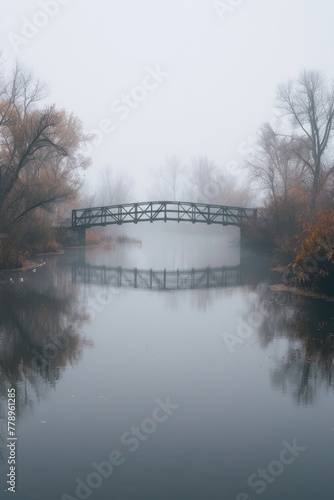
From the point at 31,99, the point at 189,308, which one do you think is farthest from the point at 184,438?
the point at 31,99

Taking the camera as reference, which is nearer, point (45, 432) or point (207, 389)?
point (45, 432)

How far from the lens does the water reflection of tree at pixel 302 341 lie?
33.9 feet

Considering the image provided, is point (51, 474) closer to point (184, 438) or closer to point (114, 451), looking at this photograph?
point (114, 451)

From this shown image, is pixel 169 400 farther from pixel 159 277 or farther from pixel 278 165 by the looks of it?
pixel 278 165

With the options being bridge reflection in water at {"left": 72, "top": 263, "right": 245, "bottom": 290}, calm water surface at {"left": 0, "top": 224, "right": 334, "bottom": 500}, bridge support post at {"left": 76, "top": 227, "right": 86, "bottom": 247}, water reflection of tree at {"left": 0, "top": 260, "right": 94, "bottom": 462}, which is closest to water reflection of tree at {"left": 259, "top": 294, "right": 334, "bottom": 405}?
calm water surface at {"left": 0, "top": 224, "right": 334, "bottom": 500}

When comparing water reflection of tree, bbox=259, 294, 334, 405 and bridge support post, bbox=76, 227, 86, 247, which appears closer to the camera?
water reflection of tree, bbox=259, 294, 334, 405

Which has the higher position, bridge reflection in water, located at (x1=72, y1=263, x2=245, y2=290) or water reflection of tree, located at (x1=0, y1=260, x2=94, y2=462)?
bridge reflection in water, located at (x1=72, y1=263, x2=245, y2=290)

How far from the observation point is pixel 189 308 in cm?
1858

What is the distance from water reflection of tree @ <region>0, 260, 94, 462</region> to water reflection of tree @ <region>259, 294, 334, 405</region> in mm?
3635

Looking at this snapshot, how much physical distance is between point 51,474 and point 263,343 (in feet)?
23.9

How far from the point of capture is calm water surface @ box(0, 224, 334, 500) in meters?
→ 6.84

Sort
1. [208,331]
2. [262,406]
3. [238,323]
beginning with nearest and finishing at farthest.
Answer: [262,406] → [208,331] → [238,323]

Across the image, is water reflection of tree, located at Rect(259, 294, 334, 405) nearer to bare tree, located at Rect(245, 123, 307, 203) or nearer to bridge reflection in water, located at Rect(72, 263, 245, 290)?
bridge reflection in water, located at Rect(72, 263, 245, 290)

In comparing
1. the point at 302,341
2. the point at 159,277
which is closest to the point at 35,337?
the point at 302,341
